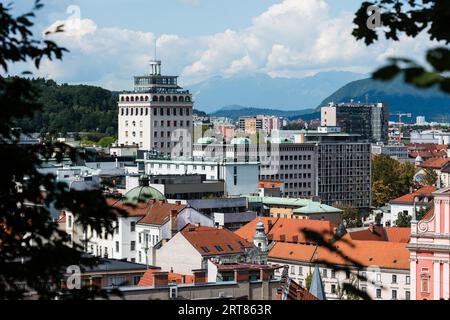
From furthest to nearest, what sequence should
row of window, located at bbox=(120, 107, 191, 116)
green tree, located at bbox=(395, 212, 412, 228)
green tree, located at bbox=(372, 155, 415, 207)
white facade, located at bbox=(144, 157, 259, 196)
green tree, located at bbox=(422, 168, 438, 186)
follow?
green tree, located at bbox=(422, 168, 438, 186) → row of window, located at bbox=(120, 107, 191, 116) → green tree, located at bbox=(372, 155, 415, 207) → white facade, located at bbox=(144, 157, 259, 196) → green tree, located at bbox=(395, 212, 412, 228)

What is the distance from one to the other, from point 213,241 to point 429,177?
100 m

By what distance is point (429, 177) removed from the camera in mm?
163250

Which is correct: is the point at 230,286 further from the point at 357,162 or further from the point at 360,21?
the point at 357,162

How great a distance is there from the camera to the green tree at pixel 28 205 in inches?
409

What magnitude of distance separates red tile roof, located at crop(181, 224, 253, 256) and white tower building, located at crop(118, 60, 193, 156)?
83.4 metres

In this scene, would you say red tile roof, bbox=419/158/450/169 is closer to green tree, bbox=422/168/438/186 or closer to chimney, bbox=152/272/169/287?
green tree, bbox=422/168/438/186

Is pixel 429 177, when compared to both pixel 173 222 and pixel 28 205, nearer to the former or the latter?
pixel 173 222

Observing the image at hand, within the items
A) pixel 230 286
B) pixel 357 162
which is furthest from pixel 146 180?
pixel 357 162

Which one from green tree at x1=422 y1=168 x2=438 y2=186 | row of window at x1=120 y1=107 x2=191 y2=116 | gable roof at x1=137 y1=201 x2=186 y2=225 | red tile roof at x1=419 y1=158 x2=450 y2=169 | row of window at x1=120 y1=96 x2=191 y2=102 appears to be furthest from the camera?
red tile roof at x1=419 y1=158 x2=450 y2=169

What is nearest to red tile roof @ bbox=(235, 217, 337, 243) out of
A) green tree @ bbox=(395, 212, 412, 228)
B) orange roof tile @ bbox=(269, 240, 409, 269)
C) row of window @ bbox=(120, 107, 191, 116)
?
orange roof tile @ bbox=(269, 240, 409, 269)

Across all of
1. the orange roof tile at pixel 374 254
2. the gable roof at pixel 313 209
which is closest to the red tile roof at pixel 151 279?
the orange roof tile at pixel 374 254

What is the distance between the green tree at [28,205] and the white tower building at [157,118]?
141m

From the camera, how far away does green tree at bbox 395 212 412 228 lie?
104750mm

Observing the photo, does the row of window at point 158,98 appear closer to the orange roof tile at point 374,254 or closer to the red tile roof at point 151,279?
the orange roof tile at point 374,254
